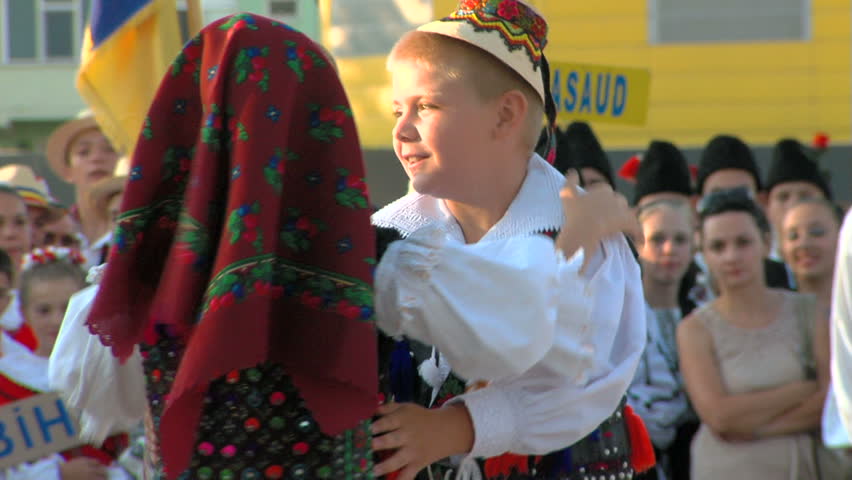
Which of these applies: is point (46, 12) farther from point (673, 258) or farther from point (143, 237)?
point (143, 237)

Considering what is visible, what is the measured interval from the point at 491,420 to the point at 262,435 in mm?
493

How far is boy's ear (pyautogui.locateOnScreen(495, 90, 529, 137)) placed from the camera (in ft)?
8.18

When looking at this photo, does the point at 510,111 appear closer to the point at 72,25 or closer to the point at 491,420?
the point at 491,420

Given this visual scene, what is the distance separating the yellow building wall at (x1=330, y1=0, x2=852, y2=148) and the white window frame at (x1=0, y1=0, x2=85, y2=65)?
894cm

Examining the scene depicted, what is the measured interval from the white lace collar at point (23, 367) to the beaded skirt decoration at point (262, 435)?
248 cm

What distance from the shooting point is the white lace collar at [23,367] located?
14.2ft

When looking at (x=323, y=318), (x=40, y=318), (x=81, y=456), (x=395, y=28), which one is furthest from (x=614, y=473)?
(x=395, y=28)

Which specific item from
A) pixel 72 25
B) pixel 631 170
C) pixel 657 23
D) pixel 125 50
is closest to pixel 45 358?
pixel 125 50

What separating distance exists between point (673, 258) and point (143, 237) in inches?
144

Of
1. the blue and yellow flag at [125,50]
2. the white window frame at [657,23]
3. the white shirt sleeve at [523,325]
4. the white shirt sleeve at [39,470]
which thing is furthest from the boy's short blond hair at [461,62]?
the white window frame at [657,23]

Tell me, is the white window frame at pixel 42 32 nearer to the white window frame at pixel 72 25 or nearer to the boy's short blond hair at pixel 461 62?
the white window frame at pixel 72 25

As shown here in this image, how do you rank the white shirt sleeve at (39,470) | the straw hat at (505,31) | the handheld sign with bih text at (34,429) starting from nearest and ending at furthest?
1. the straw hat at (505,31)
2. the handheld sign with bih text at (34,429)
3. the white shirt sleeve at (39,470)

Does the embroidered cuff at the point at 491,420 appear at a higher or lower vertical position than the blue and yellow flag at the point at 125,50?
lower

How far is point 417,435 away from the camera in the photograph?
217cm
